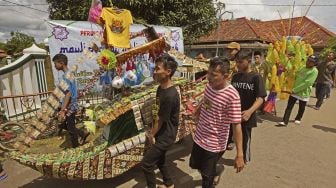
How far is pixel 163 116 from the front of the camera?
302cm

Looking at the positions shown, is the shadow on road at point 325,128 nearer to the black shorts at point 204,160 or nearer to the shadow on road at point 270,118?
the shadow on road at point 270,118

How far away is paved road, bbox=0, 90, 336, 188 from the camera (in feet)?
12.4

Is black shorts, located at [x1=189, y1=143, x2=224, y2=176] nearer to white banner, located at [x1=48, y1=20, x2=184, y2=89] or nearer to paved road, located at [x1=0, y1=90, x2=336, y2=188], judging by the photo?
paved road, located at [x1=0, y1=90, x2=336, y2=188]

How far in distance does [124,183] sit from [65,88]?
1.60 m

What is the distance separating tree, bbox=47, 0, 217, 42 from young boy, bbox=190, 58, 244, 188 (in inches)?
316

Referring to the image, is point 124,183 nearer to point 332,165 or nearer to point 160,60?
point 160,60

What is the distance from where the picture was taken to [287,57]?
6.90m

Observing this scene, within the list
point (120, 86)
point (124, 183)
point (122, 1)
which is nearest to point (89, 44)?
point (122, 1)

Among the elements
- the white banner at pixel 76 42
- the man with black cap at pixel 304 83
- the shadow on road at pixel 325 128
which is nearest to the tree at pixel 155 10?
the white banner at pixel 76 42

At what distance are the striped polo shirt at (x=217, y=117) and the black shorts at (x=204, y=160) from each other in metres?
0.07

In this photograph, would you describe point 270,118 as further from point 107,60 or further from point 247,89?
point 107,60

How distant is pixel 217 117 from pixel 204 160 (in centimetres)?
52

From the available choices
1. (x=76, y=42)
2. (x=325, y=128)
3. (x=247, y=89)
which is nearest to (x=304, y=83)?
(x=325, y=128)

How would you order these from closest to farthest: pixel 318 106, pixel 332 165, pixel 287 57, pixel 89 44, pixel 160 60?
1. pixel 160 60
2. pixel 332 165
3. pixel 287 57
4. pixel 89 44
5. pixel 318 106
